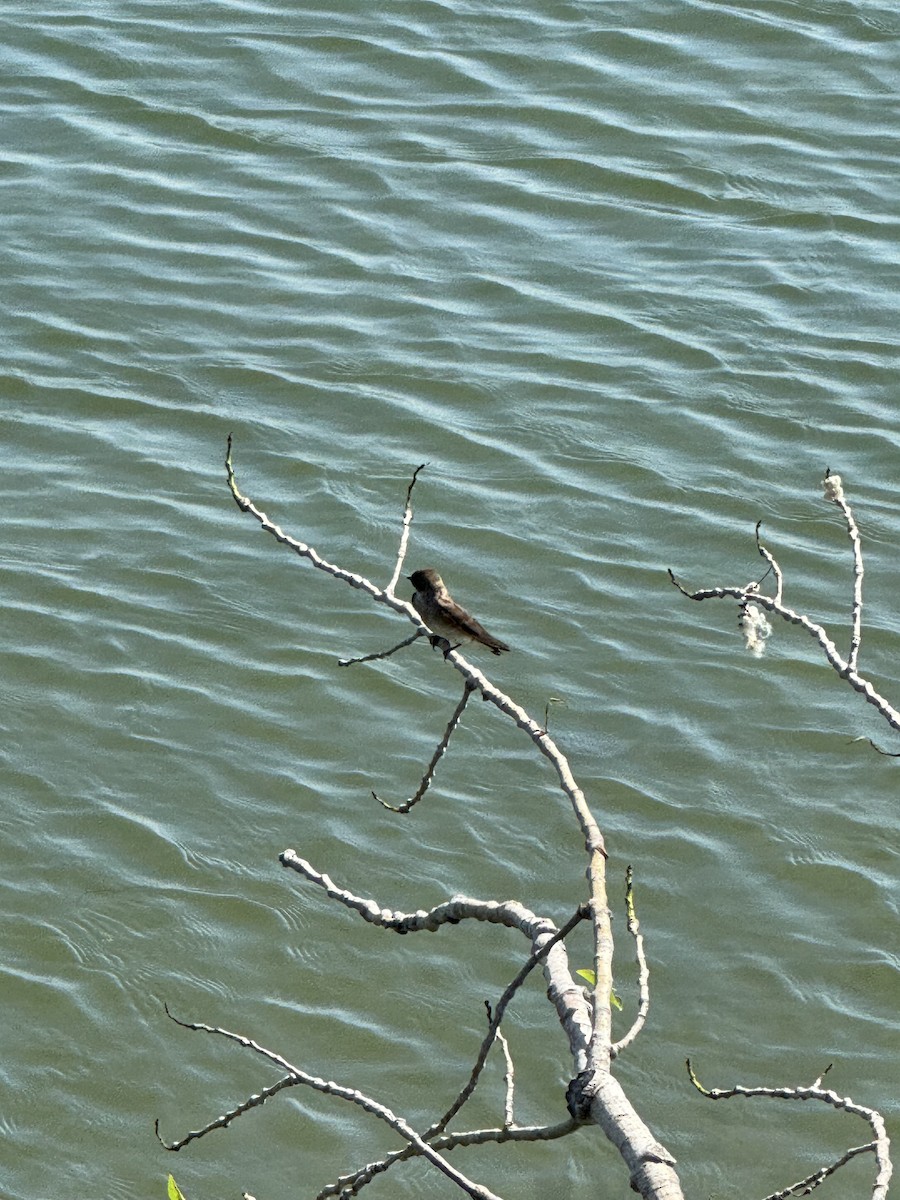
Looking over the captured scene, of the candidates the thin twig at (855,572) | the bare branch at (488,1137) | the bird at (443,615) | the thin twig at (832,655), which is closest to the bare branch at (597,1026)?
the bare branch at (488,1137)

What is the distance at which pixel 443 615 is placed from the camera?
6.30m

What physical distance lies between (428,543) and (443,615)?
250 cm

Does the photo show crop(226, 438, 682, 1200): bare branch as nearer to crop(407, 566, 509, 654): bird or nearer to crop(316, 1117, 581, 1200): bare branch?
crop(316, 1117, 581, 1200): bare branch

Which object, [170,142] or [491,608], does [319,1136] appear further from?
[170,142]

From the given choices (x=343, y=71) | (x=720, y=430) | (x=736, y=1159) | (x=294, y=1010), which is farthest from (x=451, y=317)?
(x=736, y=1159)

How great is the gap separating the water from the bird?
1092 millimetres

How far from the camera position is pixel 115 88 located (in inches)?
504

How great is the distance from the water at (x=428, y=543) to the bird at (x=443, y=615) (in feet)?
3.58

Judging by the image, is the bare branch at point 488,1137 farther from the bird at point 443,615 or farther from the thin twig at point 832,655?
the bird at point 443,615

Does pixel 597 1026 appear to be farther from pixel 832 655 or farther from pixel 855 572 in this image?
pixel 855 572

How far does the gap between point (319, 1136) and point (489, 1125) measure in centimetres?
55

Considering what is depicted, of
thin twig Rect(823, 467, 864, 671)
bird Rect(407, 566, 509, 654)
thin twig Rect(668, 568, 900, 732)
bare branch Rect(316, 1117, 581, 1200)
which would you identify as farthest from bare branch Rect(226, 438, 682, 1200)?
bird Rect(407, 566, 509, 654)

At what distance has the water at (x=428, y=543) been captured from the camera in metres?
6.27

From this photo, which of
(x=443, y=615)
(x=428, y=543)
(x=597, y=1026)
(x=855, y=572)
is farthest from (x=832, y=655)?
(x=428, y=543)
